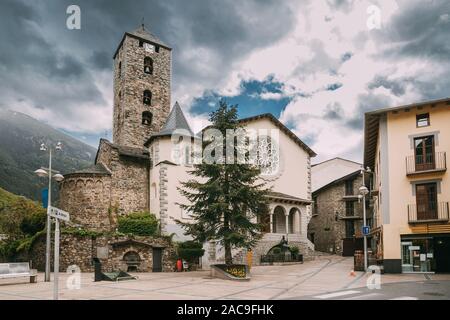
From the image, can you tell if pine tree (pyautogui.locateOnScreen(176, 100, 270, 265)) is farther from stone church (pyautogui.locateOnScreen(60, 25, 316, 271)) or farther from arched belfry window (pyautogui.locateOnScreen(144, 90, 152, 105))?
arched belfry window (pyautogui.locateOnScreen(144, 90, 152, 105))

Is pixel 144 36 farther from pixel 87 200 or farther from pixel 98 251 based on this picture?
pixel 98 251

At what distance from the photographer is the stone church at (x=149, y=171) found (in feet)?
108

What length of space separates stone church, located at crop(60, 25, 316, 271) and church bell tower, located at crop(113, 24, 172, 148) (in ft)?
0.32

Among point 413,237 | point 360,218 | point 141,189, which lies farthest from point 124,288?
point 360,218

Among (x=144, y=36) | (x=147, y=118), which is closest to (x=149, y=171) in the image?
(x=147, y=118)

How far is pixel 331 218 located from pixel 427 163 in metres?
26.5

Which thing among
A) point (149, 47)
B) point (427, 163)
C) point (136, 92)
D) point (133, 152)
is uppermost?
point (149, 47)

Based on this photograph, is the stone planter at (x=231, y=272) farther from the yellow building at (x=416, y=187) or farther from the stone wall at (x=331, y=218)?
the stone wall at (x=331, y=218)

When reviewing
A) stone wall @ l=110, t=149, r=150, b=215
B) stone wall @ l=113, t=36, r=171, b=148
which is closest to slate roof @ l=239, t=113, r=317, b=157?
stone wall @ l=113, t=36, r=171, b=148

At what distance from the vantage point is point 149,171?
3675 centimetres

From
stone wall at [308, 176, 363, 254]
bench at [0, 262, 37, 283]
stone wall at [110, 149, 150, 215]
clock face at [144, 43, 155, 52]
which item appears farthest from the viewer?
stone wall at [308, 176, 363, 254]

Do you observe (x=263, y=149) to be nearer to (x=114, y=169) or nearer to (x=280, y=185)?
(x=280, y=185)

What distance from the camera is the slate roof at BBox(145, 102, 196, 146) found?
36500mm
